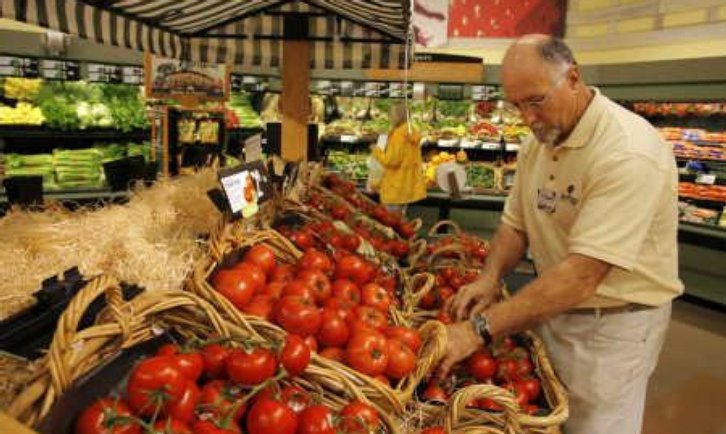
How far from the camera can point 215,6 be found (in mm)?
3490

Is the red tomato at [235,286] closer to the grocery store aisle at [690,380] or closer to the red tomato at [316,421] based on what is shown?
the red tomato at [316,421]

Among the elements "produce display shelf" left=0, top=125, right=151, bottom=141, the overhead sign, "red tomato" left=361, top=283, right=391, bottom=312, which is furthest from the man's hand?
"produce display shelf" left=0, top=125, right=151, bottom=141

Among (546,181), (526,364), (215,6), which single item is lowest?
(526,364)

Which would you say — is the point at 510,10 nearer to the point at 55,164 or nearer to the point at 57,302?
the point at 55,164

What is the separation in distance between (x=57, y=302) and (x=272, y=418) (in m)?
0.56

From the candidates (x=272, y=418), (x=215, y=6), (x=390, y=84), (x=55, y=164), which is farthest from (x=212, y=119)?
(x=272, y=418)

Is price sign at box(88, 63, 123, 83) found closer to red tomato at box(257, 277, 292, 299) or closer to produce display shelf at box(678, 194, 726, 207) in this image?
red tomato at box(257, 277, 292, 299)

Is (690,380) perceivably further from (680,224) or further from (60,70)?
(60,70)

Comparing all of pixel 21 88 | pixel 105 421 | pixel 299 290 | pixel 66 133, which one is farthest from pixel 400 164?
pixel 105 421

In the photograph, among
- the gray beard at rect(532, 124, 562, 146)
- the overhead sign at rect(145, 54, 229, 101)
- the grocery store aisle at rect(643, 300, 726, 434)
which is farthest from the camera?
the overhead sign at rect(145, 54, 229, 101)

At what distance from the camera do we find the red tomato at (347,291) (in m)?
1.88

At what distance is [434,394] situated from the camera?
5.39 feet

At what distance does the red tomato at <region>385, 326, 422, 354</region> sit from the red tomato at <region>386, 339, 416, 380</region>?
0.07m

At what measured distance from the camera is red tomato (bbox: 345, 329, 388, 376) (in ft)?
4.90
